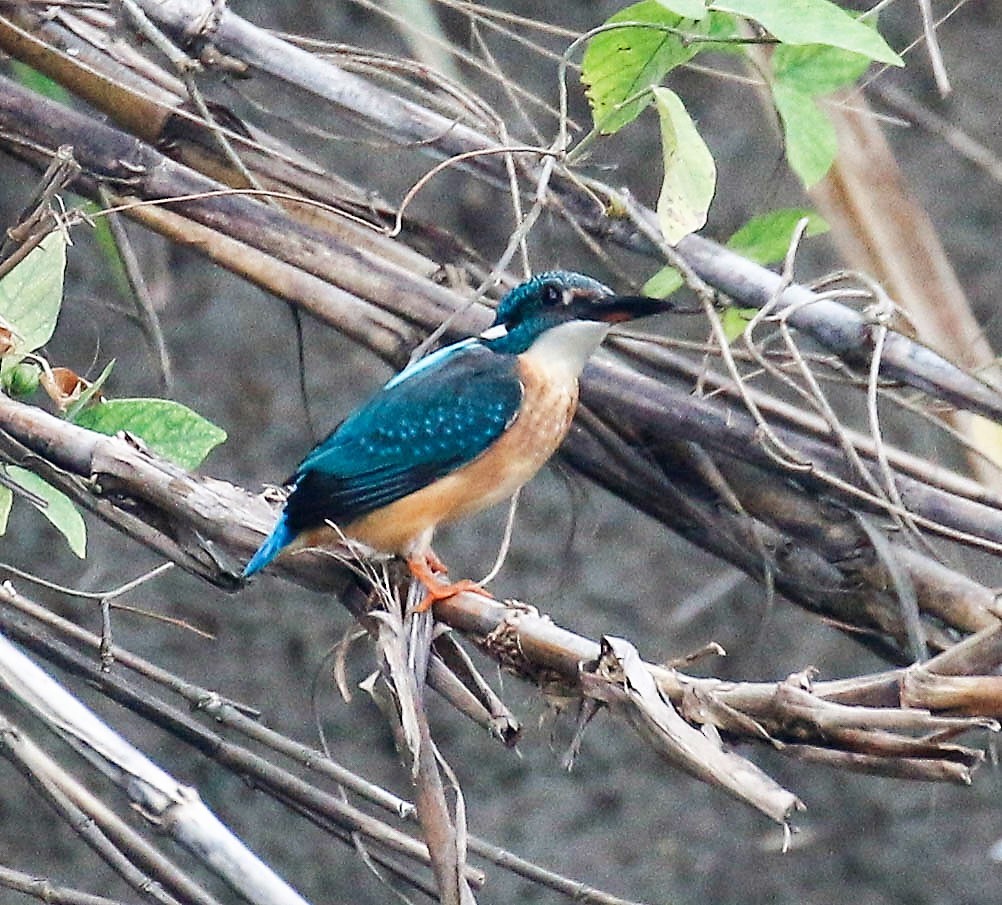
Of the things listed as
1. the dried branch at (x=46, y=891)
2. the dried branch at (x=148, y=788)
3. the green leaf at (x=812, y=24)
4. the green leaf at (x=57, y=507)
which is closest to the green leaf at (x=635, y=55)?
the green leaf at (x=812, y=24)

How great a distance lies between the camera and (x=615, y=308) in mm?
1633

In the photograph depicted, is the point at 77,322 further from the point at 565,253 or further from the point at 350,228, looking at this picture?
the point at 350,228

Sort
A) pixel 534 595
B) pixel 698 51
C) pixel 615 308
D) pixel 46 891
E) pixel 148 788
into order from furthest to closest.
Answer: pixel 534 595 < pixel 615 308 < pixel 698 51 < pixel 46 891 < pixel 148 788

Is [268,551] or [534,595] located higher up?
[268,551]

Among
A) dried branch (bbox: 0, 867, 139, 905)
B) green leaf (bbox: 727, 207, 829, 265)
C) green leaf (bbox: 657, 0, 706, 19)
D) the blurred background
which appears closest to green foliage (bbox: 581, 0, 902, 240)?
green leaf (bbox: 657, 0, 706, 19)

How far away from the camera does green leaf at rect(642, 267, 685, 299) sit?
151 centimetres

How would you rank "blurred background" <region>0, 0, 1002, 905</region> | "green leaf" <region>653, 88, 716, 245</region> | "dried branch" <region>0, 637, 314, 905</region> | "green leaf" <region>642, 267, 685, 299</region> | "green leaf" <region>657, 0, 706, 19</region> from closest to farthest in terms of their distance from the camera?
1. "dried branch" <region>0, 637, 314, 905</region>
2. "green leaf" <region>657, 0, 706, 19</region>
3. "green leaf" <region>653, 88, 716, 245</region>
4. "green leaf" <region>642, 267, 685, 299</region>
5. "blurred background" <region>0, 0, 1002, 905</region>

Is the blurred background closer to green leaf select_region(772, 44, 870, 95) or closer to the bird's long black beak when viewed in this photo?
the bird's long black beak

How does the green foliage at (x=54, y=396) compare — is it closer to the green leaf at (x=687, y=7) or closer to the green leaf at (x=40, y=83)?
the green leaf at (x=40, y=83)

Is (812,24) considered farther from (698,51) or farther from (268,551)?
(268,551)

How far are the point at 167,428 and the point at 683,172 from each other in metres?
0.51

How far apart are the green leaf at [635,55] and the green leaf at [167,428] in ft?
1.51

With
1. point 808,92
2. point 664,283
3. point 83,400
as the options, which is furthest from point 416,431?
point 808,92

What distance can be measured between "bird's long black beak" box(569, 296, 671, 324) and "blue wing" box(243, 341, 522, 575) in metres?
0.14
